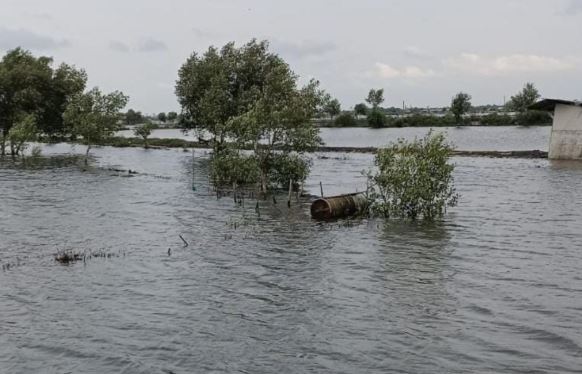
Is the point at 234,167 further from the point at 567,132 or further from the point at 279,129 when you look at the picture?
the point at 567,132

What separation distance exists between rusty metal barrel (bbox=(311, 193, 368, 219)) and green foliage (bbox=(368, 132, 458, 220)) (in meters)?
1.05

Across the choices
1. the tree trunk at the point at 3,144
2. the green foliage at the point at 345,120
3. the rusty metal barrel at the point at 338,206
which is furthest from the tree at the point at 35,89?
the green foliage at the point at 345,120

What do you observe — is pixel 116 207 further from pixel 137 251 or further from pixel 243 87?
pixel 243 87

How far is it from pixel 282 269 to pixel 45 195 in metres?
27.4

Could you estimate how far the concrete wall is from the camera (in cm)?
6303

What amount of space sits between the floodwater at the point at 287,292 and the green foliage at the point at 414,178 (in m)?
1.28

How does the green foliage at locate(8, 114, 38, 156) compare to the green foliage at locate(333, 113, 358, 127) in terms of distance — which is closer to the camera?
the green foliage at locate(8, 114, 38, 156)

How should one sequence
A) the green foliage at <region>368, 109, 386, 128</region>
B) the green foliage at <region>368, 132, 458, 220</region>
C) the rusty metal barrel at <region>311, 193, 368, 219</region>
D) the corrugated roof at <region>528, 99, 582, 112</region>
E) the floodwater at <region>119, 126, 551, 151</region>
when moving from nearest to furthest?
the green foliage at <region>368, 132, 458, 220</region> → the rusty metal barrel at <region>311, 193, 368, 219</region> → the corrugated roof at <region>528, 99, 582, 112</region> → the floodwater at <region>119, 126, 551, 151</region> → the green foliage at <region>368, 109, 386, 128</region>

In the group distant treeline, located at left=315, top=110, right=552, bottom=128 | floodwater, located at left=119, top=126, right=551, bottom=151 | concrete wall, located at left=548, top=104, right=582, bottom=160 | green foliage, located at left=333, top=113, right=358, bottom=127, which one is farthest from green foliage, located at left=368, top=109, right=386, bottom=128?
concrete wall, located at left=548, top=104, right=582, bottom=160

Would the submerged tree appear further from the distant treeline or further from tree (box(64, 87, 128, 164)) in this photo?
the distant treeline

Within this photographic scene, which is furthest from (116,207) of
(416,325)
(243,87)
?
(243,87)

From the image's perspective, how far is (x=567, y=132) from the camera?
64438 millimetres

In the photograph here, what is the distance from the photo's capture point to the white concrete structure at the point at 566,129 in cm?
6291

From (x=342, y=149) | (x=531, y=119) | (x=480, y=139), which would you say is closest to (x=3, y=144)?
(x=342, y=149)
